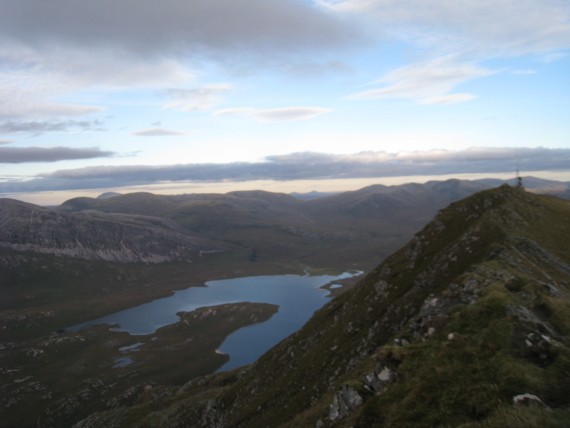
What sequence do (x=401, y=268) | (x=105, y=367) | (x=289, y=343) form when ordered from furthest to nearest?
(x=105, y=367)
(x=289, y=343)
(x=401, y=268)

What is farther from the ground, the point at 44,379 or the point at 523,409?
the point at 523,409

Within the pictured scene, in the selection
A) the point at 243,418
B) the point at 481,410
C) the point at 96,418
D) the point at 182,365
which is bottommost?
the point at 182,365

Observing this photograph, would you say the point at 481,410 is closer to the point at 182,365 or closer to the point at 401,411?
the point at 401,411

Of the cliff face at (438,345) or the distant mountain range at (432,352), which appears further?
the cliff face at (438,345)

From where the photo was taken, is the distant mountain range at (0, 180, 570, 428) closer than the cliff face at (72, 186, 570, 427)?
Yes

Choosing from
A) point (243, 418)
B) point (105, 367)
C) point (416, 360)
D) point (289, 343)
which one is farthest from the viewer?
point (105, 367)

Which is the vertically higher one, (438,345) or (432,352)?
(438,345)

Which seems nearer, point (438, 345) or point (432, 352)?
point (432, 352)

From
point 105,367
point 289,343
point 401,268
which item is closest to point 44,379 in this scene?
point 105,367
